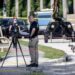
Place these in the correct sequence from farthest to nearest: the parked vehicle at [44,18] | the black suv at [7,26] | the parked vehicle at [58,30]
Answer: the parked vehicle at [44,18] < the black suv at [7,26] < the parked vehicle at [58,30]

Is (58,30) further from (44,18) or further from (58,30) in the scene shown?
(44,18)

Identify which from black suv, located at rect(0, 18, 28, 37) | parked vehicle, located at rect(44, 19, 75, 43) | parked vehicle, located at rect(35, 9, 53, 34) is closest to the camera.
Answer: parked vehicle, located at rect(44, 19, 75, 43)

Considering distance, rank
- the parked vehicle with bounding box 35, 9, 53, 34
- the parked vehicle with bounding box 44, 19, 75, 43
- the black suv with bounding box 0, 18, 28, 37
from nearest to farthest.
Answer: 1. the parked vehicle with bounding box 44, 19, 75, 43
2. the black suv with bounding box 0, 18, 28, 37
3. the parked vehicle with bounding box 35, 9, 53, 34

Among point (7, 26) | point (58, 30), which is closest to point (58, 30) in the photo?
point (58, 30)

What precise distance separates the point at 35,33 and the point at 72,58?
5332 mm

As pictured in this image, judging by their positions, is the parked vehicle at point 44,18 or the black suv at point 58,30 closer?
the black suv at point 58,30

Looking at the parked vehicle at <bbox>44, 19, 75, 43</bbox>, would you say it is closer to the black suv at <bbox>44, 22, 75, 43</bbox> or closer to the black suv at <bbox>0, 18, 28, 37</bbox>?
the black suv at <bbox>44, 22, 75, 43</bbox>

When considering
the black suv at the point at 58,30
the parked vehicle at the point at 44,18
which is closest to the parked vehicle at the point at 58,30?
the black suv at the point at 58,30

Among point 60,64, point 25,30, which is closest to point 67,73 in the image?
point 60,64

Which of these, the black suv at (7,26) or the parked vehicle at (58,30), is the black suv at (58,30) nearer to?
the parked vehicle at (58,30)

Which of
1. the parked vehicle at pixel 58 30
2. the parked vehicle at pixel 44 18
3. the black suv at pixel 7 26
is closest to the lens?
the parked vehicle at pixel 58 30

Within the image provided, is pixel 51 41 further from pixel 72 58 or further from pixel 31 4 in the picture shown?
pixel 31 4

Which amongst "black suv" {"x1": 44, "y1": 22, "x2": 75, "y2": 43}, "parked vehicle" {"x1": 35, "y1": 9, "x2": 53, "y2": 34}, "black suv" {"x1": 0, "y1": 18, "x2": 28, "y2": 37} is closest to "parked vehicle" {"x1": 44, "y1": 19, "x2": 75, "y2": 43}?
"black suv" {"x1": 44, "y1": 22, "x2": 75, "y2": 43}

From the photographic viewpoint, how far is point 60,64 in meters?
18.5
